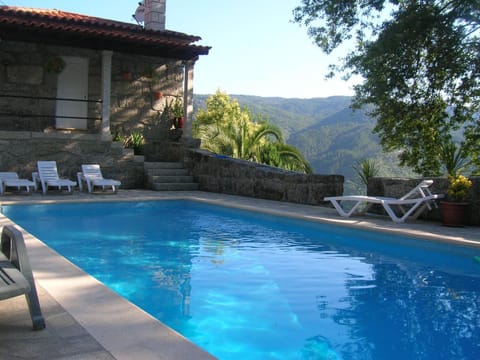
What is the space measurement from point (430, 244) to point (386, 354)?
3.58m

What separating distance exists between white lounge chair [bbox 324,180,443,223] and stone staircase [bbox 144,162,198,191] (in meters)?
5.21

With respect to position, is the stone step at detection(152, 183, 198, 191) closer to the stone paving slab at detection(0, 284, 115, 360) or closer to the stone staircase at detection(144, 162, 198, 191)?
the stone staircase at detection(144, 162, 198, 191)

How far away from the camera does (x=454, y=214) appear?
7.53 meters

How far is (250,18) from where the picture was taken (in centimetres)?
1792

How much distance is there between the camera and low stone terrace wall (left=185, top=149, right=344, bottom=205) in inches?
393

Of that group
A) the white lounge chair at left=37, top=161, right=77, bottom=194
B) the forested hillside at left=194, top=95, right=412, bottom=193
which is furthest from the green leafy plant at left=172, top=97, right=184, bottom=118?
the forested hillside at left=194, top=95, right=412, bottom=193

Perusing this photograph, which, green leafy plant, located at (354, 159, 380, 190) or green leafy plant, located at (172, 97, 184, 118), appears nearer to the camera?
green leafy plant, located at (354, 159, 380, 190)

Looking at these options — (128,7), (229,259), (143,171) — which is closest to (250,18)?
(128,7)

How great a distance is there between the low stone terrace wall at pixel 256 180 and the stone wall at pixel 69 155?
5.50 ft

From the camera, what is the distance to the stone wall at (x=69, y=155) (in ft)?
37.5

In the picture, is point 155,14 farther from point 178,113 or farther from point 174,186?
point 174,186

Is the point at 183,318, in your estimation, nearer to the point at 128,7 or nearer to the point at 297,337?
the point at 297,337

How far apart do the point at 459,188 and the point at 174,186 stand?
7211 mm

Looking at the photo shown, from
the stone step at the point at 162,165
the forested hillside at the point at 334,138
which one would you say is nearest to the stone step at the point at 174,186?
the stone step at the point at 162,165
